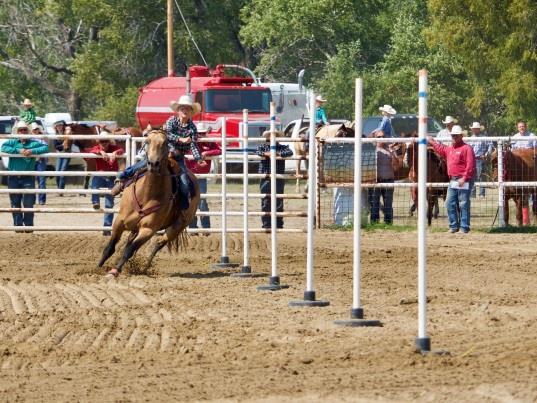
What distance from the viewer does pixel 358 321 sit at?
11.5 m

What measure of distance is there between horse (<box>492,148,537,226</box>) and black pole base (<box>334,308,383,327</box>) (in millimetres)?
12134

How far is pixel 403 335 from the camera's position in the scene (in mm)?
10930

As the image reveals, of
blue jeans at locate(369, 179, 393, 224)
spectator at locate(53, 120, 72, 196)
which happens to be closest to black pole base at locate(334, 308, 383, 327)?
blue jeans at locate(369, 179, 393, 224)

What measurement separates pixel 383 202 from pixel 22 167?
20.1 feet

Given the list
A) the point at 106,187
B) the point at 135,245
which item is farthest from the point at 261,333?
the point at 106,187

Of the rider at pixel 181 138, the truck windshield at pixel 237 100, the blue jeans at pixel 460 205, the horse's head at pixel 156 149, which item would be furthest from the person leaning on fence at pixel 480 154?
the truck windshield at pixel 237 100

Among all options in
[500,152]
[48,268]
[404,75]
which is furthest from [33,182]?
[404,75]

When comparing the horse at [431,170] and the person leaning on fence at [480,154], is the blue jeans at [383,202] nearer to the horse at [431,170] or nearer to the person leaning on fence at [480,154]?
the horse at [431,170]

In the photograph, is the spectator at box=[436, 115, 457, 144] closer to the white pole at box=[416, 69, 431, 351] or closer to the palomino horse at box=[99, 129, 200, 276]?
the palomino horse at box=[99, 129, 200, 276]

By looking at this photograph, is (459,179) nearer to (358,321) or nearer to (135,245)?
(135,245)

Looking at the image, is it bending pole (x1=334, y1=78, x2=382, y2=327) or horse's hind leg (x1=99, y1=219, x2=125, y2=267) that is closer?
bending pole (x1=334, y1=78, x2=382, y2=327)

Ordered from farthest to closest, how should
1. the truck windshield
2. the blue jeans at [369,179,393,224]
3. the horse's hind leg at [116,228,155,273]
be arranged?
the truck windshield < the blue jeans at [369,179,393,224] < the horse's hind leg at [116,228,155,273]

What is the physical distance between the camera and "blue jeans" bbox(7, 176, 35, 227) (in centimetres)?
2269

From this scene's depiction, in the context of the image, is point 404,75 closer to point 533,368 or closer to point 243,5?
point 243,5
